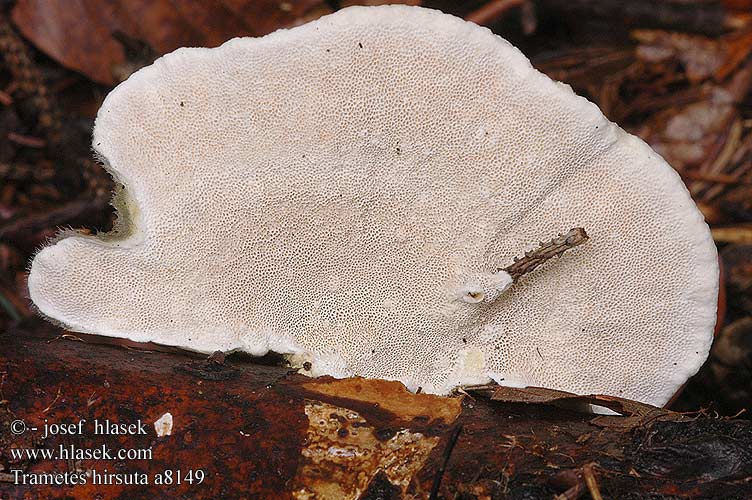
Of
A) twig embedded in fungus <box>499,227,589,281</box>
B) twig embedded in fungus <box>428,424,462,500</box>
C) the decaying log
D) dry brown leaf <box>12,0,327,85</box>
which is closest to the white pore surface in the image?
twig embedded in fungus <box>499,227,589,281</box>

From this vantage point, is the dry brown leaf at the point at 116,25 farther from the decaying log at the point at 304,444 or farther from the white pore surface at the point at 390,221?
the decaying log at the point at 304,444

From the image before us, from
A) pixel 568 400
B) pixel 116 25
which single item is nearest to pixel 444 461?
pixel 568 400

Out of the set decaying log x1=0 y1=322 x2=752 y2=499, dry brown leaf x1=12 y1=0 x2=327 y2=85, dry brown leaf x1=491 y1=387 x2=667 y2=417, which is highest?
dry brown leaf x1=12 y1=0 x2=327 y2=85

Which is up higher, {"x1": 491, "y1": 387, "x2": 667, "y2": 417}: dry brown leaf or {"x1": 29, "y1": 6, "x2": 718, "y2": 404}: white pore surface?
{"x1": 29, "y1": 6, "x2": 718, "y2": 404}: white pore surface

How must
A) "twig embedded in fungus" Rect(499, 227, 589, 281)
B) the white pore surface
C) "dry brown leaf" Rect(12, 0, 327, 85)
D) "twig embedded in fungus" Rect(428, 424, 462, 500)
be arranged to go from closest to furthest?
"twig embedded in fungus" Rect(428, 424, 462, 500)
the white pore surface
"twig embedded in fungus" Rect(499, 227, 589, 281)
"dry brown leaf" Rect(12, 0, 327, 85)

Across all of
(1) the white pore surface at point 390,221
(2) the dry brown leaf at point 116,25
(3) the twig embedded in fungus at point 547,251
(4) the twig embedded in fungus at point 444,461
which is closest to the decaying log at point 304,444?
(4) the twig embedded in fungus at point 444,461

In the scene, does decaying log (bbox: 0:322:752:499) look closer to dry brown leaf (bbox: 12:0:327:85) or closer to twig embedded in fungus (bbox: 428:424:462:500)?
twig embedded in fungus (bbox: 428:424:462:500)

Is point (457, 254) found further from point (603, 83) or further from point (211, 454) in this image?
point (603, 83)
